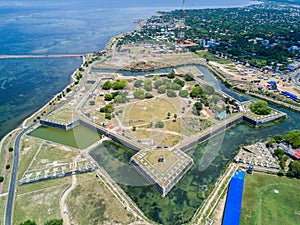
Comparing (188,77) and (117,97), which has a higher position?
(117,97)

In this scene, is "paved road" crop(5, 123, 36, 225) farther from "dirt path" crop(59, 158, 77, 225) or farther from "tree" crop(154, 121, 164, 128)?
"tree" crop(154, 121, 164, 128)

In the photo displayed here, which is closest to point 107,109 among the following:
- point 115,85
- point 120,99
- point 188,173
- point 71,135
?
point 120,99

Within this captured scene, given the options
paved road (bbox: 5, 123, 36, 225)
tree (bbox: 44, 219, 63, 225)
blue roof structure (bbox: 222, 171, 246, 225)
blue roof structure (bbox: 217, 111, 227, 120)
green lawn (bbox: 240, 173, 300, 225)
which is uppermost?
tree (bbox: 44, 219, 63, 225)

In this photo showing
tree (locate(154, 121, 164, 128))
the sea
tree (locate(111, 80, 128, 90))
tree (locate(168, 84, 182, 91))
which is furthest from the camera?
tree (locate(111, 80, 128, 90))

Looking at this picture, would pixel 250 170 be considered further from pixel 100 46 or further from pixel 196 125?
pixel 100 46

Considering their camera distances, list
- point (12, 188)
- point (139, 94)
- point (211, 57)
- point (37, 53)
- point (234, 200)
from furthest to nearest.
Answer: point (37, 53), point (211, 57), point (139, 94), point (12, 188), point (234, 200)

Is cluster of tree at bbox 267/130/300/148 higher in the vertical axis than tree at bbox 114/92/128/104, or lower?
lower

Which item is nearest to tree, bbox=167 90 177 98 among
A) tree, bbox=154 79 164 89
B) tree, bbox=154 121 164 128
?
tree, bbox=154 79 164 89

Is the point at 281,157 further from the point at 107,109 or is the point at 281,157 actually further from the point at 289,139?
the point at 107,109
